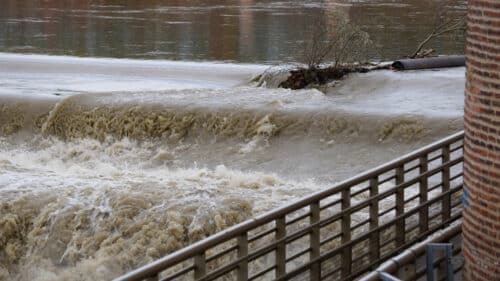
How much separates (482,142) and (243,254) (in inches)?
61.2

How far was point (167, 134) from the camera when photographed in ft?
50.6

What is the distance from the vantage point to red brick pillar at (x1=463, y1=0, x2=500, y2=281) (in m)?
5.57

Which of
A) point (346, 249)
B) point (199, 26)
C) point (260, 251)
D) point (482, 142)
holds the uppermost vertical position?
point (482, 142)

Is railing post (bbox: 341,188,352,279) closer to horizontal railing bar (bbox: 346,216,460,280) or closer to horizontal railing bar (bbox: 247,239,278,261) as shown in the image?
horizontal railing bar (bbox: 346,216,460,280)

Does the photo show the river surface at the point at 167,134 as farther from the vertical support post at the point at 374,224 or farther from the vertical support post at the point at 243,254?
the vertical support post at the point at 243,254

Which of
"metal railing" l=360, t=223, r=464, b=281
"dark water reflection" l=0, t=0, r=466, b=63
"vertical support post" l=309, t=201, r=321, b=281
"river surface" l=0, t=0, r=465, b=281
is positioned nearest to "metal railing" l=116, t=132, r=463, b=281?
"vertical support post" l=309, t=201, r=321, b=281

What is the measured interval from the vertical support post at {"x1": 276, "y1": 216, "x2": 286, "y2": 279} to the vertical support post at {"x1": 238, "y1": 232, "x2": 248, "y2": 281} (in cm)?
33

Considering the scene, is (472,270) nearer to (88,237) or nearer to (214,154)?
(88,237)

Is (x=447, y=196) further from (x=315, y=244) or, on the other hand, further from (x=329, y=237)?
(x=315, y=244)

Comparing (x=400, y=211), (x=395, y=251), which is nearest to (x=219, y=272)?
(x=395, y=251)

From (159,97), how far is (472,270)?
11023mm

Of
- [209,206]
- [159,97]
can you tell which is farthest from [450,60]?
[209,206]

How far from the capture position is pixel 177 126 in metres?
15.4

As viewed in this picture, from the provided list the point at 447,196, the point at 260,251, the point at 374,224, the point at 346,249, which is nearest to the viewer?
the point at 260,251
